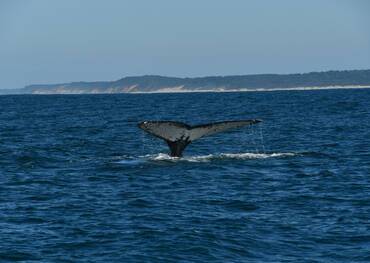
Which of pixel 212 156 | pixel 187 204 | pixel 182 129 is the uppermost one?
pixel 182 129

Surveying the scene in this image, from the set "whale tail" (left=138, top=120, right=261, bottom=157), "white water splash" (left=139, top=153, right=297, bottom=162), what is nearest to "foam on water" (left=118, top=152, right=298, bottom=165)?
"white water splash" (left=139, top=153, right=297, bottom=162)

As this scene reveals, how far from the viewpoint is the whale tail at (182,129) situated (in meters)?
20.5

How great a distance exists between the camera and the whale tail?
2052 cm

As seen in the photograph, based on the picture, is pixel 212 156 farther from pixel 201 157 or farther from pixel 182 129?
pixel 182 129

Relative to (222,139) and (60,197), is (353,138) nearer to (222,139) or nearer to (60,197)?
(222,139)

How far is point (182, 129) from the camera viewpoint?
70.0 feet

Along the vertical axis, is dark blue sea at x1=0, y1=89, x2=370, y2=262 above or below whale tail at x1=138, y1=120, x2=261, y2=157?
below

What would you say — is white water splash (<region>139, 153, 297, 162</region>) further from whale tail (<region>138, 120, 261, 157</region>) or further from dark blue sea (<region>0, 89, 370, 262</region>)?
whale tail (<region>138, 120, 261, 157</region>)

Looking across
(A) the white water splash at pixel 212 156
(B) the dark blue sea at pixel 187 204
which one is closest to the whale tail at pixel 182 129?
(B) the dark blue sea at pixel 187 204

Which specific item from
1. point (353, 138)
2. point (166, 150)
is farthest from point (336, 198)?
point (353, 138)

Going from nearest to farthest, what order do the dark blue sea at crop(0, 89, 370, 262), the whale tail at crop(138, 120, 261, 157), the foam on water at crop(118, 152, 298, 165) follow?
the dark blue sea at crop(0, 89, 370, 262), the whale tail at crop(138, 120, 261, 157), the foam on water at crop(118, 152, 298, 165)

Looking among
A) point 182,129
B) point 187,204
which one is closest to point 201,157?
point 182,129

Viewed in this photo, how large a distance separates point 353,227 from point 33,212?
5941mm

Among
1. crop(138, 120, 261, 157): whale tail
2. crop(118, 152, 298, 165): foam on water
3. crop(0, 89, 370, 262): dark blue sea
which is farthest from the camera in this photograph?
crop(118, 152, 298, 165): foam on water
